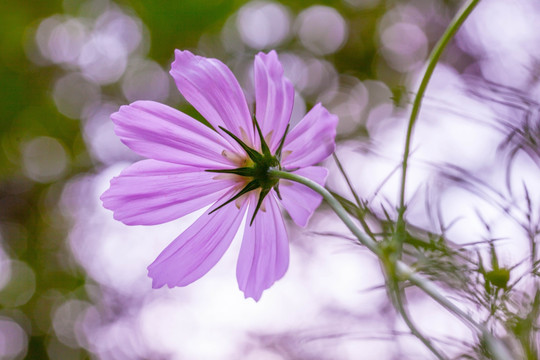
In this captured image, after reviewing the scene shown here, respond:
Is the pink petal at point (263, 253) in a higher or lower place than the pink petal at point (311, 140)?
lower

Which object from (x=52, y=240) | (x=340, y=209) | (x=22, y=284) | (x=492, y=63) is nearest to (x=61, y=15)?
(x=52, y=240)

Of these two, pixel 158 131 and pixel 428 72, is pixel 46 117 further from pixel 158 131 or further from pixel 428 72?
pixel 428 72

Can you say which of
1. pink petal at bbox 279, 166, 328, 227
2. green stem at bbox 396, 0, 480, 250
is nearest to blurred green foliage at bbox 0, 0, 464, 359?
pink petal at bbox 279, 166, 328, 227

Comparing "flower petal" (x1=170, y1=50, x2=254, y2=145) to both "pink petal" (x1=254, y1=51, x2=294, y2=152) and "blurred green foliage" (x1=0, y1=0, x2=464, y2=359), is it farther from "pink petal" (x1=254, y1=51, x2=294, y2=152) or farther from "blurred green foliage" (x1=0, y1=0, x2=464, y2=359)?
"blurred green foliage" (x1=0, y1=0, x2=464, y2=359)

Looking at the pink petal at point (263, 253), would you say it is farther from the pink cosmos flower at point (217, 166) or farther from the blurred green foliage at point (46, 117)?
the blurred green foliage at point (46, 117)

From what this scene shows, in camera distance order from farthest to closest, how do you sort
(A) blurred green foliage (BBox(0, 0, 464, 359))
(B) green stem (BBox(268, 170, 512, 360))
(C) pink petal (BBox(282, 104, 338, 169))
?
(A) blurred green foliage (BBox(0, 0, 464, 359)) < (C) pink petal (BBox(282, 104, 338, 169)) < (B) green stem (BBox(268, 170, 512, 360))

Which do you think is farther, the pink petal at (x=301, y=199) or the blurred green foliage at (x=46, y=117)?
the blurred green foliage at (x=46, y=117)

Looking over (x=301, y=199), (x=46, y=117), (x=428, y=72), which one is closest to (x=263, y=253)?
(x=301, y=199)

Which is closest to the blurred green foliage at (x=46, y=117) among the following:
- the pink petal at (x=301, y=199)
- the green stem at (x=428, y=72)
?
the pink petal at (x=301, y=199)
